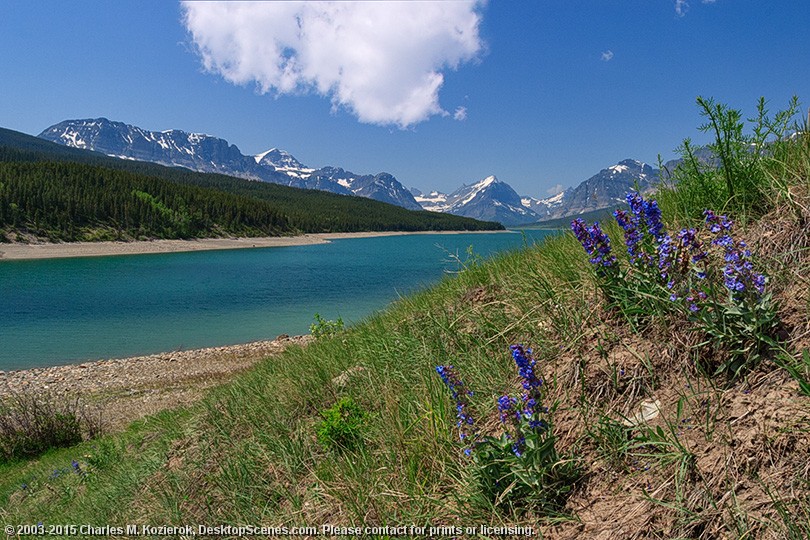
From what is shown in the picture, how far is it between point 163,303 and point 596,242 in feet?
142

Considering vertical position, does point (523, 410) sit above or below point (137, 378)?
above

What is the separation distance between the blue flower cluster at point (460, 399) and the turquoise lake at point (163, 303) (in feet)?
9.48

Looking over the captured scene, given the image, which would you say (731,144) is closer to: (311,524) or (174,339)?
(311,524)

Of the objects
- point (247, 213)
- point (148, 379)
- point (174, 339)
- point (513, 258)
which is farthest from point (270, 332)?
point (247, 213)

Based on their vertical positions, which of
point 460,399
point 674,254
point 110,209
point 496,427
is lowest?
point 496,427

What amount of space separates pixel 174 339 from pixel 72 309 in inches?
593

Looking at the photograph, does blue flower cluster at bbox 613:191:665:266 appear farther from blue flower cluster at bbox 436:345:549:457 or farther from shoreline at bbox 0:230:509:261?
shoreline at bbox 0:230:509:261

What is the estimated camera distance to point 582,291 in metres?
3.42

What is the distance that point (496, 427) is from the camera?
2.88 metres

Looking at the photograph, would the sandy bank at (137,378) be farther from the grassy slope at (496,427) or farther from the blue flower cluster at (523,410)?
the blue flower cluster at (523,410)

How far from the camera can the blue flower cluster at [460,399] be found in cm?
266

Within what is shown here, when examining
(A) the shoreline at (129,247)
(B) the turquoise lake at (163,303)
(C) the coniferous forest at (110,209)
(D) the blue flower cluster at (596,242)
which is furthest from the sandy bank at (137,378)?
(C) the coniferous forest at (110,209)

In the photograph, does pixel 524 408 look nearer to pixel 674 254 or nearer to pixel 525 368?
pixel 525 368

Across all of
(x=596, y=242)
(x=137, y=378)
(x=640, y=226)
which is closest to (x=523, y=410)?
(x=596, y=242)
